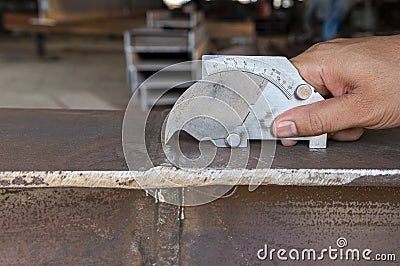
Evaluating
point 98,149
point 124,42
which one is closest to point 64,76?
point 124,42

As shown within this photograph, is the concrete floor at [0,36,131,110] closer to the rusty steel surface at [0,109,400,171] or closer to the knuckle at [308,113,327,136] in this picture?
the rusty steel surface at [0,109,400,171]

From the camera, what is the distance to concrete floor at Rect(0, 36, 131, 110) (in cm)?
455

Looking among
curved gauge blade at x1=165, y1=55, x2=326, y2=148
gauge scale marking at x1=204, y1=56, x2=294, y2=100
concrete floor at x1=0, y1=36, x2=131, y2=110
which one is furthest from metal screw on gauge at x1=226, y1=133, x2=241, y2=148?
concrete floor at x1=0, y1=36, x2=131, y2=110

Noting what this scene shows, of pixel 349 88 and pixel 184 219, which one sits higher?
pixel 349 88

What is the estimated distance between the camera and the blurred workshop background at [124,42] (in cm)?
379

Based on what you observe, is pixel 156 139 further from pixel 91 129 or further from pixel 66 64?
pixel 66 64

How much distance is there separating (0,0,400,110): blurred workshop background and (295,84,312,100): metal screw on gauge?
5.94ft

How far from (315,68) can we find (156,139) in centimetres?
33

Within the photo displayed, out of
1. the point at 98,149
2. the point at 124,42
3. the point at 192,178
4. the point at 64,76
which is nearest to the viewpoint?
the point at 192,178

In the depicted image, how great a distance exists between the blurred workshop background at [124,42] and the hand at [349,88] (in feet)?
5.88

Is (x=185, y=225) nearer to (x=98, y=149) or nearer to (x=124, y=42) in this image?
(x=98, y=149)

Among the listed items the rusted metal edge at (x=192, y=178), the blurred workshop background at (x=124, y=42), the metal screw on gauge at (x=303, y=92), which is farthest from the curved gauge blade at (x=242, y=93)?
the blurred workshop background at (x=124, y=42)

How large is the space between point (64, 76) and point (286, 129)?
532 centimetres

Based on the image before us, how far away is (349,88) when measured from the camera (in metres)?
0.87
